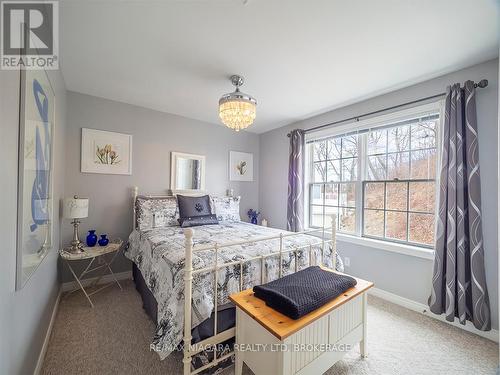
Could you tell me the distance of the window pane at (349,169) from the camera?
301 cm

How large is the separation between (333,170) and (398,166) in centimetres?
87

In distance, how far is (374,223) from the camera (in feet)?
9.25

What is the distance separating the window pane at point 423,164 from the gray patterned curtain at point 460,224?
0.80 feet

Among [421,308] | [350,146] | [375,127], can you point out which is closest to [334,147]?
[350,146]

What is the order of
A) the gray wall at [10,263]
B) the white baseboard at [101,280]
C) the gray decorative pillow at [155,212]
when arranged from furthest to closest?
1. the gray decorative pillow at [155,212]
2. the white baseboard at [101,280]
3. the gray wall at [10,263]

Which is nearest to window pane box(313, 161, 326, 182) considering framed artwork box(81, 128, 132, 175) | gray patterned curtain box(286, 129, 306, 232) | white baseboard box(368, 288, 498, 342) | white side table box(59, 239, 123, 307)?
gray patterned curtain box(286, 129, 306, 232)

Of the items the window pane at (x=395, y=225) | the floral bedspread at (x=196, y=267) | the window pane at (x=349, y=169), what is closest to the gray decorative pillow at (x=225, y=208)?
the floral bedspread at (x=196, y=267)

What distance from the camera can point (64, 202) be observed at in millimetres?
2373

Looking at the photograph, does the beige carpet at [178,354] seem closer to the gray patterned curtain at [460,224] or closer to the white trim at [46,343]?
the white trim at [46,343]

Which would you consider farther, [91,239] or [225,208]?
[225,208]

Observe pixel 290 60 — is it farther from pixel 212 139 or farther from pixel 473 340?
pixel 473 340

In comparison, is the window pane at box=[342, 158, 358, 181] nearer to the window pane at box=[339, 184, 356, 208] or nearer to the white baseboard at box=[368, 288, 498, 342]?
the window pane at box=[339, 184, 356, 208]

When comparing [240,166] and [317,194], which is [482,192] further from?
[240,166]

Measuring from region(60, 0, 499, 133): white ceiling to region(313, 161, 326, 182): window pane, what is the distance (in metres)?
1.09
